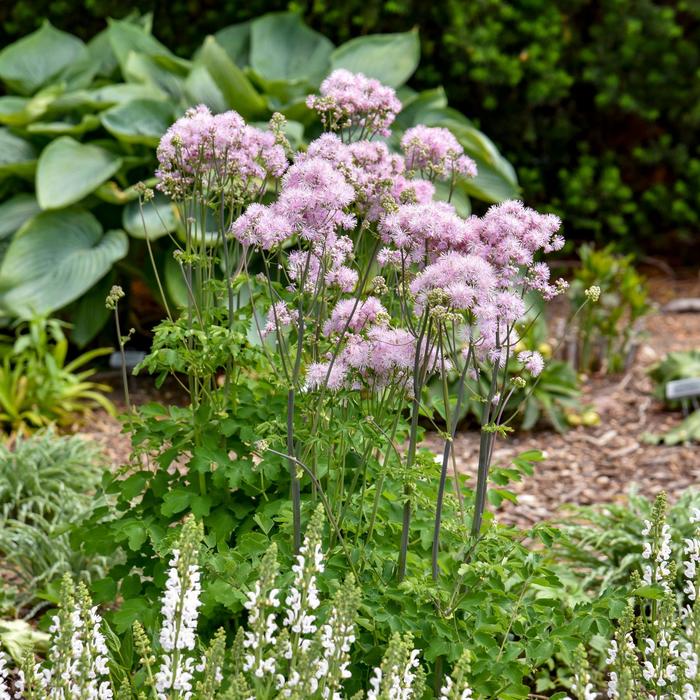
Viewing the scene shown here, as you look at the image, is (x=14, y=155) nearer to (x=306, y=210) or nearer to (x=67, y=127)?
(x=67, y=127)

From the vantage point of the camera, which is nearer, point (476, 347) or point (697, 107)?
point (476, 347)

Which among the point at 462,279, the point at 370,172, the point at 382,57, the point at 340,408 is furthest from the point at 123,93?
the point at 462,279

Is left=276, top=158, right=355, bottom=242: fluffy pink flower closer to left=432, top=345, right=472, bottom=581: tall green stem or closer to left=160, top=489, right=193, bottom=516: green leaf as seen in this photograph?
left=432, top=345, right=472, bottom=581: tall green stem

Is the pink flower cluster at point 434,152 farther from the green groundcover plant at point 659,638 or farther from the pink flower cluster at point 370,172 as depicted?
the green groundcover plant at point 659,638

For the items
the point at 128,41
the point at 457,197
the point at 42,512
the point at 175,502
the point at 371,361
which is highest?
the point at 128,41

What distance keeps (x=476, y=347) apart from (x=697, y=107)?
5183 millimetres

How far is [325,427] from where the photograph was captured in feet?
7.23

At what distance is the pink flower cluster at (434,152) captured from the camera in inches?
88.8

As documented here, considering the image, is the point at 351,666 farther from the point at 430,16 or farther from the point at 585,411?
the point at 430,16

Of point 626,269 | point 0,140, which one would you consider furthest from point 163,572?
point 626,269

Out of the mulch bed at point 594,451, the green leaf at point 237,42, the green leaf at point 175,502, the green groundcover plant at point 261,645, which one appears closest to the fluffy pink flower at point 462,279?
the green groundcover plant at point 261,645

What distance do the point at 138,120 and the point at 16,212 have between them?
75 centimetres

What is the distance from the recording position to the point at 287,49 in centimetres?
564

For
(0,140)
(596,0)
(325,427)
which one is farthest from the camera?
(596,0)
